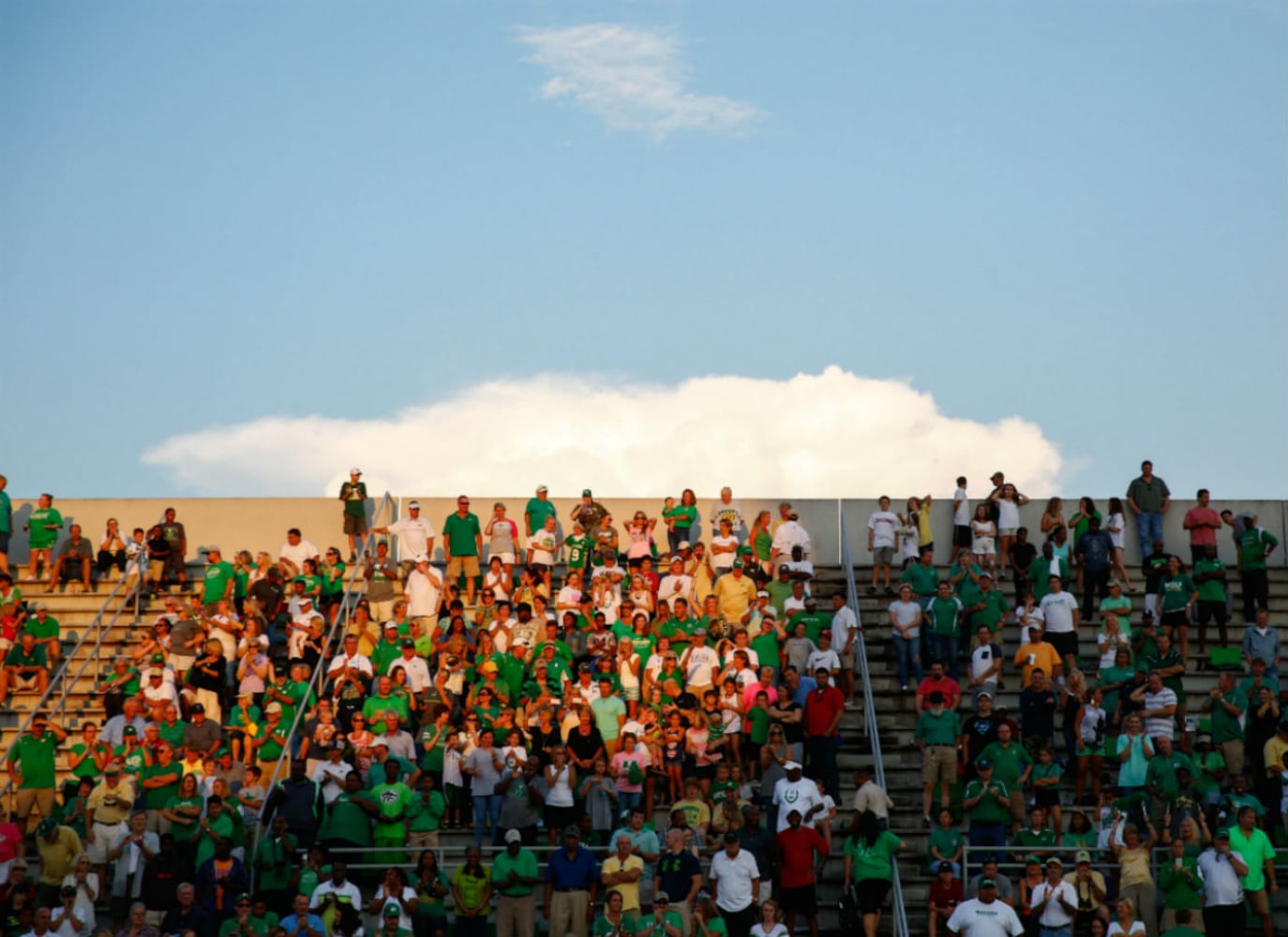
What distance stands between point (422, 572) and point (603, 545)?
98.3 inches

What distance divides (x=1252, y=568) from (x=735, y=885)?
32.9 ft

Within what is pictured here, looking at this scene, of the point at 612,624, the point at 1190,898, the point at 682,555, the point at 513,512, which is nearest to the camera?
the point at 1190,898

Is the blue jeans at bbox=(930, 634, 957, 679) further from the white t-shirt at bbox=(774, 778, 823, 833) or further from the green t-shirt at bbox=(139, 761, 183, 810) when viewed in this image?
the green t-shirt at bbox=(139, 761, 183, 810)

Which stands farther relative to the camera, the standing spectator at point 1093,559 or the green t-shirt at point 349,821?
the standing spectator at point 1093,559

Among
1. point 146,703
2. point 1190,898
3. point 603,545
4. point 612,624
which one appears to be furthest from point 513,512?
point 1190,898

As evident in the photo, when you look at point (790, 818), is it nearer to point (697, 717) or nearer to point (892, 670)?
point (697, 717)

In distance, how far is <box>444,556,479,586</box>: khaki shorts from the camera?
1129 inches

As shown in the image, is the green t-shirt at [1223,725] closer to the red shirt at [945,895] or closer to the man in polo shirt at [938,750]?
the man in polo shirt at [938,750]

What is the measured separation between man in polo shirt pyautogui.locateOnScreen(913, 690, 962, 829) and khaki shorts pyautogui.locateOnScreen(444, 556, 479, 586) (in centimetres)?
802

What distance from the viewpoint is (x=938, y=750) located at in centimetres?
2280

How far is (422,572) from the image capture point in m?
27.7

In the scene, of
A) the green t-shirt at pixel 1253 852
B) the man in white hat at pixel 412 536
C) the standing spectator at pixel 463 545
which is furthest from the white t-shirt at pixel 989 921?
the man in white hat at pixel 412 536

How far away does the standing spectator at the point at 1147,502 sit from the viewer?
1160 inches

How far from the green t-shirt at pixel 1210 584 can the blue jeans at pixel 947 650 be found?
344 cm
